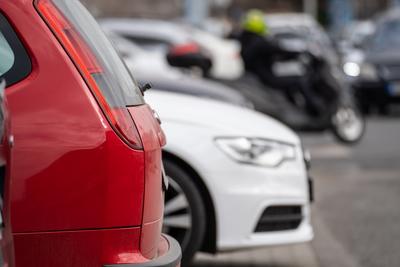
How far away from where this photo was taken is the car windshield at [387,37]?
68.7 feet

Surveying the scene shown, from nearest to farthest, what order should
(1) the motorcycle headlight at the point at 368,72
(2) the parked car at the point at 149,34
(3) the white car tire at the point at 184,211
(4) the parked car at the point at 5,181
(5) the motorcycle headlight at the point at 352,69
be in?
(4) the parked car at the point at 5,181 < (3) the white car tire at the point at 184,211 < (1) the motorcycle headlight at the point at 368,72 < (5) the motorcycle headlight at the point at 352,69 < (2) the parked car at the point at 149,34

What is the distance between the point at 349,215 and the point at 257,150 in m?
3.09

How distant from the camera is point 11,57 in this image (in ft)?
14.1

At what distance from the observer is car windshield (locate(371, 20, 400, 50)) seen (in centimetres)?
2094

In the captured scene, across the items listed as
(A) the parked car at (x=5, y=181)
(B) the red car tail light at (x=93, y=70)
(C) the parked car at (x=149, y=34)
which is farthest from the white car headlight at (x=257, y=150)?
(C) the parked car at (x=149, y=34)

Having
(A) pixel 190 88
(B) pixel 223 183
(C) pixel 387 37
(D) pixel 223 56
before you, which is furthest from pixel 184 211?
(D) pixel 223 56

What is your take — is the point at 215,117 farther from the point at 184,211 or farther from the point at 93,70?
the point at 93,70

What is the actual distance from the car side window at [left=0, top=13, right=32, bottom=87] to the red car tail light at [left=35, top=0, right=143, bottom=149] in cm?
12

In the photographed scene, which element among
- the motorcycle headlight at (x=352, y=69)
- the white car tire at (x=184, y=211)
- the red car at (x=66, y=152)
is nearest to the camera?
the red car at (x=66, y=152)

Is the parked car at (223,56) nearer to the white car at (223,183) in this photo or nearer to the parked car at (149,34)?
the parked car at (149,34)

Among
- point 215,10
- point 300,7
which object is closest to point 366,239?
point 215,10

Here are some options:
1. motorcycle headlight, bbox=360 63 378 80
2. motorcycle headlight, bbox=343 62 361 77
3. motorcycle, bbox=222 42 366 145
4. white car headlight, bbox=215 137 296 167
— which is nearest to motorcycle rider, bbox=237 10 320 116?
motorcycle, bbox=222 42 366 145

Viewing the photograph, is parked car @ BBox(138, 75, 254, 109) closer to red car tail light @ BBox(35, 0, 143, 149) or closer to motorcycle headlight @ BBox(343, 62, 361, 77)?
red car tail light @ BBox(35, 0, 143, 149)

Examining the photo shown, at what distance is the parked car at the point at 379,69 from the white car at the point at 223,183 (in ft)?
44.6
